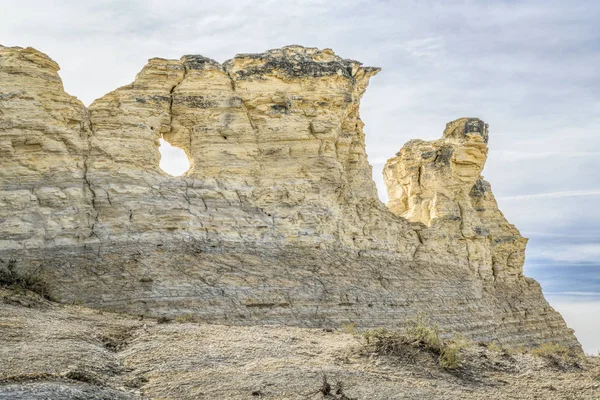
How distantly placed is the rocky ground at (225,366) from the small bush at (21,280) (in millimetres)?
1362

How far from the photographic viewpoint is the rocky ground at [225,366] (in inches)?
361

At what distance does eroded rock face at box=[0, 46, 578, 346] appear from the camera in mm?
17656

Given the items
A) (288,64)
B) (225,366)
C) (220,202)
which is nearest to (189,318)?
(220,202)

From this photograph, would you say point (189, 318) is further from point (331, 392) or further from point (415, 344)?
point (331, 392)

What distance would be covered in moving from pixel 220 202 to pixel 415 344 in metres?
9.33

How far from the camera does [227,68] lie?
21.6 metres

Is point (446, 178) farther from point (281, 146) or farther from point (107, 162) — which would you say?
point (107, 162)

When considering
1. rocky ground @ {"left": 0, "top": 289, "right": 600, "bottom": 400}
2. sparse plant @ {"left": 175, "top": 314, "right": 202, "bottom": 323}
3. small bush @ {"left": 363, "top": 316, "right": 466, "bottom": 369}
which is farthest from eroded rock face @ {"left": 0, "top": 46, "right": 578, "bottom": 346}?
small bush @ {"left": 363, "top": 316, "right": 466, "bottom": 369}

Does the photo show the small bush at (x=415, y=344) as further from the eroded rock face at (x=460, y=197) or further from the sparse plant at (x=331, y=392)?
the eroded rock face at (x=460, y=197)

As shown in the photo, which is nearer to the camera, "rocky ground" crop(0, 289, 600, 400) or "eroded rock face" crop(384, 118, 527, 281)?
"rocky ground" crop(0, 289, 600, 400)

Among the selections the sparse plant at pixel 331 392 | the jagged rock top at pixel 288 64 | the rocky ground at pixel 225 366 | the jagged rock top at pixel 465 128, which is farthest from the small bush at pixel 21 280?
the jagged rock top at pixel 465 128

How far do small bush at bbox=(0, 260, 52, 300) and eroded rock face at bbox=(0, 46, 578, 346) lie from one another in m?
0.34

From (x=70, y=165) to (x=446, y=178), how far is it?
54.0ft

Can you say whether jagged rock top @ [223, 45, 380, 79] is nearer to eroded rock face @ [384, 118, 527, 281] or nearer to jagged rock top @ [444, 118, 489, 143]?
eroded rock face @ [384, 118, 527, 281]
